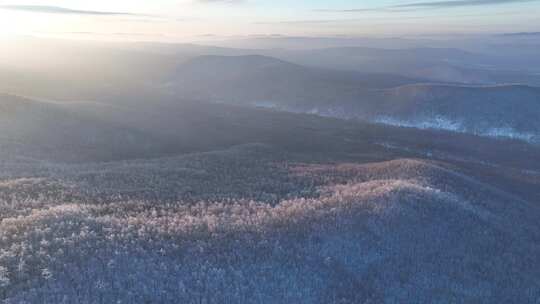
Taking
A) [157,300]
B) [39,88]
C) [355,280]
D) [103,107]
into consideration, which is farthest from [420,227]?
[39,88]

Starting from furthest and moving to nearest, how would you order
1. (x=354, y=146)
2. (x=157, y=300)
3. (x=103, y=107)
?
(x=103, y=107), (x=354, y=146), (x=157, y=300)

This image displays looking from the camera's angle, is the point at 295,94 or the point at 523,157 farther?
the point at 295,94

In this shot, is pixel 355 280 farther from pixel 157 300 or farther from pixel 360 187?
pixel 360 187

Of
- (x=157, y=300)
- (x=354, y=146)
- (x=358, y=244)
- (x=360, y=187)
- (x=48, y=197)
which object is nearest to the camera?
(x=157, y=300)

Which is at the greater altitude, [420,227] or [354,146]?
[420,227]

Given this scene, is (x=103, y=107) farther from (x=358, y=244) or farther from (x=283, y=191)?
(x=358, y=244)

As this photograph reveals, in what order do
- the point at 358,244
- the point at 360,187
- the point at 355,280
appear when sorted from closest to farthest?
1. the point at 355,280
2. the point at 358,244
3. the point at 360,187

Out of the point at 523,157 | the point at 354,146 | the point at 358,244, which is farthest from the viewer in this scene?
the point at 523,157

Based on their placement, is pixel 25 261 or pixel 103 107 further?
pixel 103 107

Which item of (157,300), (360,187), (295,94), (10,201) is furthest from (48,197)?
(295,94)
